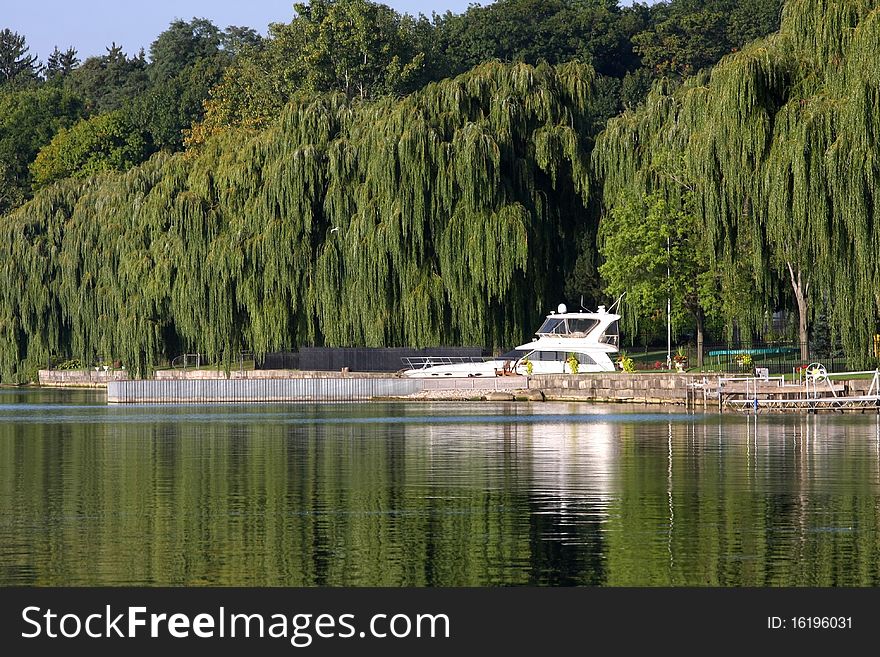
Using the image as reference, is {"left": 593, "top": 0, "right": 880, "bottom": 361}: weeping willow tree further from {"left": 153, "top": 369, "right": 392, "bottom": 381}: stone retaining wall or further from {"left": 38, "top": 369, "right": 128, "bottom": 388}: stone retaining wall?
{"left": 38, "top": 369, "right": 128, "bottom": 388}: stone retaining wall

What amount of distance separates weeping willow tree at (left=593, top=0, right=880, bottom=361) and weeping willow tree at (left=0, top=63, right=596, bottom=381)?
11.2 meters

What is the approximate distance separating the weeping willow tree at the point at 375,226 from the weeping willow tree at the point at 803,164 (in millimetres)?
11233

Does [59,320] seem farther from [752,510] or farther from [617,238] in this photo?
[752,510]

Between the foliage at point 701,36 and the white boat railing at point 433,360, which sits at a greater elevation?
the foliage at point 701,36

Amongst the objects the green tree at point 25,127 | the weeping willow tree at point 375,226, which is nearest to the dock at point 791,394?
the weeping willow tree at point 375,226

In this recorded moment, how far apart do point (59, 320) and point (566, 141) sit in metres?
32.5

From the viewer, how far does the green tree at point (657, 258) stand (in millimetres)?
59438

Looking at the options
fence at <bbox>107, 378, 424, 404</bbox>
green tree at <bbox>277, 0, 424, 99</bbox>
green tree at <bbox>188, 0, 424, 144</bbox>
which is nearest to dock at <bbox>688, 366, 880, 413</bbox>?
fence at <bbox>107, 378, 424, 404</bbox>

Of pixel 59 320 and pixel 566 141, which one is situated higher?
pixel 566 141

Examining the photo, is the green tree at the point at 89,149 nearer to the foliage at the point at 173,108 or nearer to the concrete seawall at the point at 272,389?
the foliage at the point at 173,108

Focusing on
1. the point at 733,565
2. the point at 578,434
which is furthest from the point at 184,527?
the point at 578,434

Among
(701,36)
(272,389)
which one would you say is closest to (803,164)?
(272,389)

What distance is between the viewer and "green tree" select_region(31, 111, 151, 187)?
137125mm
